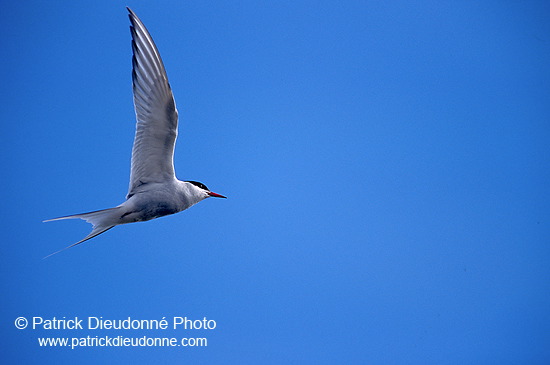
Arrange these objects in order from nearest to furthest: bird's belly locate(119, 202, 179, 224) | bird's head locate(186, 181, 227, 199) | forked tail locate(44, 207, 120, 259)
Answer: forked tail locate(44, 207, 120, 259) < bird's belly locate(119, 202, 179, 224) < bird's head locate(186, 181, 227, 199)

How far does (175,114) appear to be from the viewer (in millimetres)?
2465

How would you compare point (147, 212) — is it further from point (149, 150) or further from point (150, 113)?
point (150, 113)

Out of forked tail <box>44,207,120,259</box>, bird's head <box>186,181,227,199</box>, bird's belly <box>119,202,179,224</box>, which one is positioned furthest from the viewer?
bird's head <box>186,181,227,199</box>

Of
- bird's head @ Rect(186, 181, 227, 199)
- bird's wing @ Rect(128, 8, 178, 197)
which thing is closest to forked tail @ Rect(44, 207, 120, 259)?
bird's wing @ Rect(128, 8, 178, 197)

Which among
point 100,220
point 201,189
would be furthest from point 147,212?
point 201,189

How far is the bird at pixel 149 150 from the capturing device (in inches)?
94.0

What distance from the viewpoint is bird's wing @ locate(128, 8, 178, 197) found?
2402 millimetres

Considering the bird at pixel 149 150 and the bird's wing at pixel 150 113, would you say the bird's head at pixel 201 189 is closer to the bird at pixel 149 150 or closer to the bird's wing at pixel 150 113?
the bird at pixel 149 150

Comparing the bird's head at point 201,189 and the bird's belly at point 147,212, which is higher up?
the bird's head at point 201,189

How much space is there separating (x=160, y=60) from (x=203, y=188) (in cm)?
97

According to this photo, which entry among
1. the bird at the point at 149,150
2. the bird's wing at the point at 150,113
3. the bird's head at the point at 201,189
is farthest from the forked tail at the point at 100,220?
the bird's head at the point at 201,189

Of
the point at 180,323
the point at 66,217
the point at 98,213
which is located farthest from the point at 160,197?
the point at 180,323

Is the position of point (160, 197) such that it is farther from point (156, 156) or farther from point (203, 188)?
point (203, 188)

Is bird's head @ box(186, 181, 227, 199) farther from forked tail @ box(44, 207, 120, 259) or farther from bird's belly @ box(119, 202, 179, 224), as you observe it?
forked tail @ box(44, 207, 120, 259)
